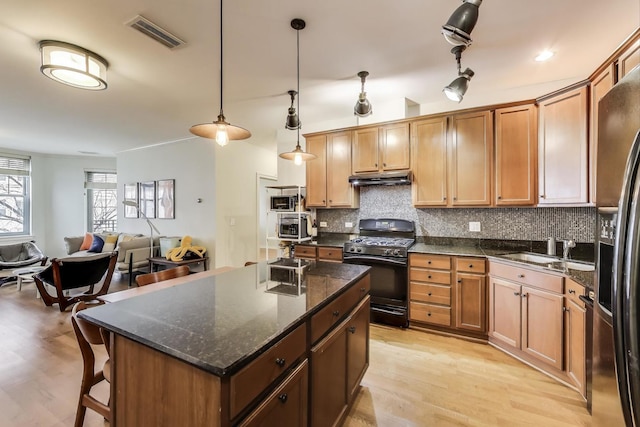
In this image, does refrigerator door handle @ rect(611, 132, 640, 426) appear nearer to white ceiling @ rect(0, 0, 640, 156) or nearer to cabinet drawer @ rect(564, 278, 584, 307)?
cabinet drawer @ rect(564, 278, 584, 307)

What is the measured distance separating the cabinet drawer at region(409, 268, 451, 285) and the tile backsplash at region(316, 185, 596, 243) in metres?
0.72

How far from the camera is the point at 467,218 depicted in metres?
3.32

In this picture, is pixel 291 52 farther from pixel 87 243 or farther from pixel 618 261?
pixel 87 243

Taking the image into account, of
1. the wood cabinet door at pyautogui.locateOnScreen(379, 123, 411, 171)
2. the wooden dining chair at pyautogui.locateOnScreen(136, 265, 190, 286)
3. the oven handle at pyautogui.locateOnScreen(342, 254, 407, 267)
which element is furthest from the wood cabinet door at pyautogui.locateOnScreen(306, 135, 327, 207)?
the wooden dining chair at pyautogui.locateOnScreen(136, 265, 190, 286)

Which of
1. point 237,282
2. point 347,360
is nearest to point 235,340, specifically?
point 237,282

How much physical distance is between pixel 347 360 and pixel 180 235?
16.0 feet

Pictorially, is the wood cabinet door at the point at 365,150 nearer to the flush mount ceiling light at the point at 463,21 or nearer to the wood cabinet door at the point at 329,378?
the flush mount ceiling light at the point at 463,21

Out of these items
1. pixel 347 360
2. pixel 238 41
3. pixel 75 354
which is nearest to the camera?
pixel 347 360

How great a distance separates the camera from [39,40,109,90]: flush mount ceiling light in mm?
2229

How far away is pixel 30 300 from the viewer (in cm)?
407

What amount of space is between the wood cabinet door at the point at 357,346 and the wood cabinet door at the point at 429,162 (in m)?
1.79

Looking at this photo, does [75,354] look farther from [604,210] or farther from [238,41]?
[604,210]

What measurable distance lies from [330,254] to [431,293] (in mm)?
1264

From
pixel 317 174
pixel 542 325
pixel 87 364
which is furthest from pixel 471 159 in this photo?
pixel 87 364
